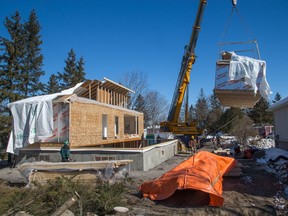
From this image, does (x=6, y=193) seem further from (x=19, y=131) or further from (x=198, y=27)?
(x=198, y=27)

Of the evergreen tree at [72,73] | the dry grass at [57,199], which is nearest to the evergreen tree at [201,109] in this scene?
the evergreen tree at [72,73]

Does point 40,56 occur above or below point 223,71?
above

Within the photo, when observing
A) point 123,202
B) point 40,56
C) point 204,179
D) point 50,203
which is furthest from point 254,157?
point 40,56

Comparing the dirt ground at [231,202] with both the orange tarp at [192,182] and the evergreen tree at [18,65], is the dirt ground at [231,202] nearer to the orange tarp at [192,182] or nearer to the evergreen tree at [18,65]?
the orange tarp at [192,182]

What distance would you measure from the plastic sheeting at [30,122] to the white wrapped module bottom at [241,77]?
8.31 meters

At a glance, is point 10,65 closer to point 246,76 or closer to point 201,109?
point 246,76

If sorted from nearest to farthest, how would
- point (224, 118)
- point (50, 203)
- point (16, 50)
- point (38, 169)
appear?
point (50, 203)
point (38, 169)
point (16, 50)
point (224, 118)

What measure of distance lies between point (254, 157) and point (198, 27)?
9787 mm

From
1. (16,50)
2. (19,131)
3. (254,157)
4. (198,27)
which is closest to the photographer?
(19,131)

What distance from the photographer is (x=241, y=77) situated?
41.2 feet

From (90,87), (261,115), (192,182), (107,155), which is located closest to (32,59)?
(90,87)

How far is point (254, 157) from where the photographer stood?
18.7 m

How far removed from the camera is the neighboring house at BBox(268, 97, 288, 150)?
1708 centimetres

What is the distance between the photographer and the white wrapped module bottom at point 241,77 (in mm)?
12297
